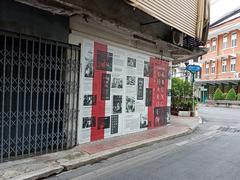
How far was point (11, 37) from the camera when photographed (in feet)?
22.3

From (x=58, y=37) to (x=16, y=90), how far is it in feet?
5.57

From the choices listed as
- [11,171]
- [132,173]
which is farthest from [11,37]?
[132,173]

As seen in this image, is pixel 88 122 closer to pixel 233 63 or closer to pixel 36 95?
pixel 36 95

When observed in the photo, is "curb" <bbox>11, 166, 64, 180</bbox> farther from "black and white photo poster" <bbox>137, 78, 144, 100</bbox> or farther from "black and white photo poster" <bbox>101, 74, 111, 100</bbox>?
"black and white photo poster" <bbox>137, 78, 144, 100</bbox>

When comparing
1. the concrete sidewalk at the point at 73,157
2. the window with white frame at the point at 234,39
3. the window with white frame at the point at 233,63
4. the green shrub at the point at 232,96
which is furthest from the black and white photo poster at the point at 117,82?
the window with white frame at the point at 234,39

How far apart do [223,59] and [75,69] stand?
132ft

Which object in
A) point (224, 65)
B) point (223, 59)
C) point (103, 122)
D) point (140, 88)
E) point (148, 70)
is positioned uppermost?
point (223, 59)

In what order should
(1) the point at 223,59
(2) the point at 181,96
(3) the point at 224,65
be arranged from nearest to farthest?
(2) the point at 181,96
(3) the point at 224,65
(1) the point at 223,59

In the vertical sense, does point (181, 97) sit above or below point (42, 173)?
above

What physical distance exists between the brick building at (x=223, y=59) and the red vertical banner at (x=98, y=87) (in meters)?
34.4

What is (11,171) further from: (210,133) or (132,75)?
(210,133)

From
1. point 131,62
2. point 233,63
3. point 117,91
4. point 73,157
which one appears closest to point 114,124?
point 117,91

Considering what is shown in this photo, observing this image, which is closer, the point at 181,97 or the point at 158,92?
the point at 158,92

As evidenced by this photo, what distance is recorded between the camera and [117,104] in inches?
411
